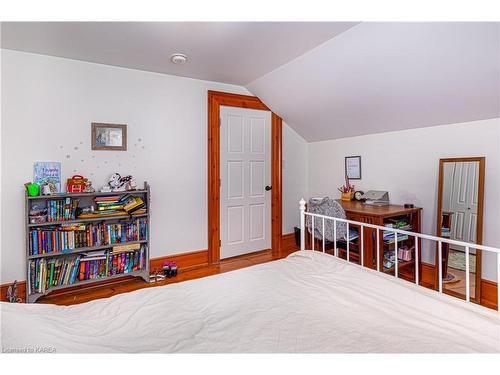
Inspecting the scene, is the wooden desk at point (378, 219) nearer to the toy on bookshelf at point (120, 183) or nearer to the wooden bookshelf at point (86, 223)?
the wooden bookshelf at point (86, 223)

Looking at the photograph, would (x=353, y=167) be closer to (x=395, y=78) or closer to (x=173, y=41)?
(x=395, y=78)

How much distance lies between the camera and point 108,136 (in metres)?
2.99

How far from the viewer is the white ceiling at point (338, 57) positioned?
206 centimetres

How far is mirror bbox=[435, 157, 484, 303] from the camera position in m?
2.48

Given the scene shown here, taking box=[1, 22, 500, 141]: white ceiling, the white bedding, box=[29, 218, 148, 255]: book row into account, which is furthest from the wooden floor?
box=[1, 22, 500, 141]: white ceiling

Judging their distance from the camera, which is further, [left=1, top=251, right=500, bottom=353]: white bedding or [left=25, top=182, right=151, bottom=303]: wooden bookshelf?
[left=25, top=182, right=151, bottom=303]: wooden bookshelf

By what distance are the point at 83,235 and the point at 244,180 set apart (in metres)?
1.91

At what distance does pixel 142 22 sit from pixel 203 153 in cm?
159

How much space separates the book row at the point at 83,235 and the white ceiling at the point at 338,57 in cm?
158

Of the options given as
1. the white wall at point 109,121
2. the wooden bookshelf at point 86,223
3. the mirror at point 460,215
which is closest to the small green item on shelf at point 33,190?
the wooden bookshelf at point 86,223

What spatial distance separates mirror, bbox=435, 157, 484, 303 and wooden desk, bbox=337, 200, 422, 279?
0.23 metres

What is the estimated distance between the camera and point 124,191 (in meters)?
2.89

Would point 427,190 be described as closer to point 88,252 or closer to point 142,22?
point 142,22

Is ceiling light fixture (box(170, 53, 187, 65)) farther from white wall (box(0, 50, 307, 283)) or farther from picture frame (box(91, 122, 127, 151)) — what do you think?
picture frame (box(91, 122, 127, 151))
